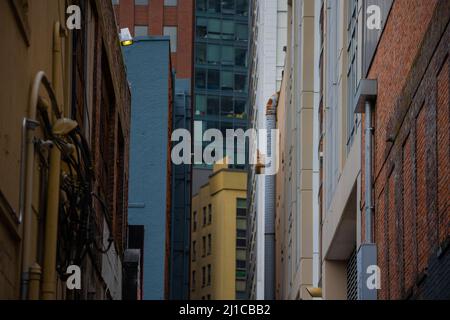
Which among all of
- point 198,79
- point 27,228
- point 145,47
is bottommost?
point 27,228

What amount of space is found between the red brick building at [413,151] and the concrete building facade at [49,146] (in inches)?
194

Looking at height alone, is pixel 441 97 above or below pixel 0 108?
above

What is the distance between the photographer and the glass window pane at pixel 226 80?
458 ft

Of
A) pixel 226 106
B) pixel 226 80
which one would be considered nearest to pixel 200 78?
pixel 226 80

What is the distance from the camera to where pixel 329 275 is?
132ft

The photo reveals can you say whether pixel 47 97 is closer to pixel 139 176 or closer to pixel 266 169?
pixel 139 176

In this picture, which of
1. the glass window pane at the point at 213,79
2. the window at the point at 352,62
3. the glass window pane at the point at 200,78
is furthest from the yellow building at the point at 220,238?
the window at the point at 352,62

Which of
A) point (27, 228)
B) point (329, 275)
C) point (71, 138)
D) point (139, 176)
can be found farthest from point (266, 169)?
point (27, 228)

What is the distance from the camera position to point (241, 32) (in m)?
140

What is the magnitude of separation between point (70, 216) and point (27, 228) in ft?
12.2

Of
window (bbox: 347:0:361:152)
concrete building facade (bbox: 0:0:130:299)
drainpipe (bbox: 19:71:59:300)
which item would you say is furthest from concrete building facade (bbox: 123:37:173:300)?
drainpipe (bbox: 19:71:59:300)

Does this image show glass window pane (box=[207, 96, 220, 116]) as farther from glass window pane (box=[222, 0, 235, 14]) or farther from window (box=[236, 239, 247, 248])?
window (box=[236, 239, 247, 248])

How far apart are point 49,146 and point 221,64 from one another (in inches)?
4786

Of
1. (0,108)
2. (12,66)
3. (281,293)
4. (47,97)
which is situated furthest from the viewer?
(281,293)
